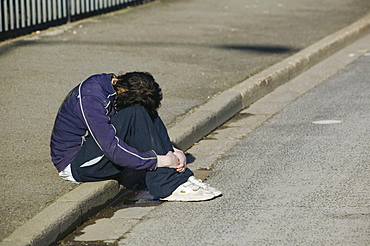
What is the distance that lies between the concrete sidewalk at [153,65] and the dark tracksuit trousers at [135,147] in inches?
3.5

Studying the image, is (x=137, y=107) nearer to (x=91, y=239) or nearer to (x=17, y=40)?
(x=91, y=239)

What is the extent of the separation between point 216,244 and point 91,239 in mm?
726

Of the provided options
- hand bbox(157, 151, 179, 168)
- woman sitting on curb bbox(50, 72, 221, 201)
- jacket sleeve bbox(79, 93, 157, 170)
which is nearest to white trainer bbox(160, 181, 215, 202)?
woman sitting on curb bbox(50, 72, 221, 201)

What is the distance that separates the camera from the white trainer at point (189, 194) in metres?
Result: 4.85

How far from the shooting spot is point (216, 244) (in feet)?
13.4

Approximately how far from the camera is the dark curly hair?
4.73 meters

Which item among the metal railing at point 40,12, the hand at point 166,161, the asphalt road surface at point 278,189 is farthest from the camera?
the metal railing at point 40,12

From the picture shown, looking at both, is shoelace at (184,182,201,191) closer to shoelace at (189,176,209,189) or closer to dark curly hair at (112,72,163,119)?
shoelace at (189,176,209,189)

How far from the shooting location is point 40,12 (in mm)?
11039

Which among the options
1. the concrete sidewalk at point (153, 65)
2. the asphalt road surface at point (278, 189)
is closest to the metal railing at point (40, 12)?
the concrete sidewalk at point (153, 65)

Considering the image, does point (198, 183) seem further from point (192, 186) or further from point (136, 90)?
point (136, 90)

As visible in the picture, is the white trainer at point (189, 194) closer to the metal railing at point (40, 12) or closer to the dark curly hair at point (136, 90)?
the dark curly hair at point (136, 90)

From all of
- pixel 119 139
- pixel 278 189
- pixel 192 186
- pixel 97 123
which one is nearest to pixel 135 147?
pixel 119 139

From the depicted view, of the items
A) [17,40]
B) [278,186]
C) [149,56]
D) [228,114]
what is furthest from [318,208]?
[17,40]
